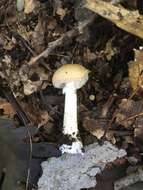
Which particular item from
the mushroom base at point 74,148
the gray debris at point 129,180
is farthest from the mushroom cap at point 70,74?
the gray debris at point 129,180

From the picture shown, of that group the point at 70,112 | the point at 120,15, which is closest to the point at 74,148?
the point at 70,112

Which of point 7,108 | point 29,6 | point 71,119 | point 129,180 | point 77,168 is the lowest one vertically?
point 129,180

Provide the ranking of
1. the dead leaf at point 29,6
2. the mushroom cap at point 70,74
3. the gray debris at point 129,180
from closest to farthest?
1. the gray debris at point 129,180
2. the mushroom cap at point 70,74
3. the dead leaf at point 29,6

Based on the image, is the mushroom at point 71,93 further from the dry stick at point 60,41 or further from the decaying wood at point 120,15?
the decaying wood at point 120,15

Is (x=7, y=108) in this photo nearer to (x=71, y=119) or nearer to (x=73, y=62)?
(x=71, y=119)

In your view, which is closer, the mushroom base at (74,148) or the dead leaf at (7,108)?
the mushroom base at (74,148)
